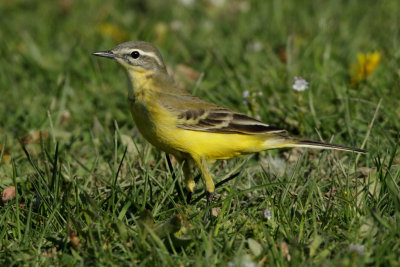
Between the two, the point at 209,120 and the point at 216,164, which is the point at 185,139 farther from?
the point at 216,164

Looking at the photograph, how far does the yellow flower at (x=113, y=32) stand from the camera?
29.5 ft

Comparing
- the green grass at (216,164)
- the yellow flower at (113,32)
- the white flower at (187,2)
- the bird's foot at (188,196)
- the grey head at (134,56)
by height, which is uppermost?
the grey head at (134,56)

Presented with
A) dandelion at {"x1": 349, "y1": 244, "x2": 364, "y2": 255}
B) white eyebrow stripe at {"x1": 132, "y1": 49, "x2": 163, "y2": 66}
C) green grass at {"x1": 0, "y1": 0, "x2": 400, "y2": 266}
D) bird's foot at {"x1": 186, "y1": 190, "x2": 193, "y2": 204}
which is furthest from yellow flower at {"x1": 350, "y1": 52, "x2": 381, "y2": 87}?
dandelion at {"x1": 349, "y1": 244, "x2": 364, "y2": 255}

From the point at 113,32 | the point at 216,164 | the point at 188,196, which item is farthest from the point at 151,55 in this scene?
the point at 113,32

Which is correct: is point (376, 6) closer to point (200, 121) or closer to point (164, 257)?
point (200, 121)

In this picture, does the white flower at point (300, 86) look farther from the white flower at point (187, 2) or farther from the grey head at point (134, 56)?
the white flower at point (187, 2)

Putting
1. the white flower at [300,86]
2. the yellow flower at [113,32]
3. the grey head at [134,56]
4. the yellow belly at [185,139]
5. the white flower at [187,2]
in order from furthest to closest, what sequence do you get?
the white flower at [187,2]
the yellow flower at [113,32]
the white flower at [300,86]
the grey head at [134,56]
the yellow belly at [185,139]

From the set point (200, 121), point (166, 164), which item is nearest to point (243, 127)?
point (200, 121)

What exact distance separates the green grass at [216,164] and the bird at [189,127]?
0.65ft

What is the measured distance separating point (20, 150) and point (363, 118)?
3.67 metres

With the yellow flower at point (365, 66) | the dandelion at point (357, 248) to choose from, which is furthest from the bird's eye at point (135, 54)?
the dandelion at point (357, 248)

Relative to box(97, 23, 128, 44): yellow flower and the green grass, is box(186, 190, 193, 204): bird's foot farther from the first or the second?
box(97, 23, 128, 44): yellow flower

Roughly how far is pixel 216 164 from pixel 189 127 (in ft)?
2.28

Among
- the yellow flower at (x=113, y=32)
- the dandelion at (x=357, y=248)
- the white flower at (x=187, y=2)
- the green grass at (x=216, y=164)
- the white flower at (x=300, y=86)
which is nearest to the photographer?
the dandelion at (x=357, y=248)
